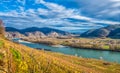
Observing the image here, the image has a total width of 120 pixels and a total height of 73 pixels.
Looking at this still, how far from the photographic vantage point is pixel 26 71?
46969 millimetres

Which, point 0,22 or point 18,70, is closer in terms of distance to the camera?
point 18,70

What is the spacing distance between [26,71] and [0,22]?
58985mm

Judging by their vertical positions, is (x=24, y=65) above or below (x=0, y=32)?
below

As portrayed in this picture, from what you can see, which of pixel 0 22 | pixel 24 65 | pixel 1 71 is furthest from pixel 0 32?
pixel 1 71

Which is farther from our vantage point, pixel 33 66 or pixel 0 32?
pixel 0 32

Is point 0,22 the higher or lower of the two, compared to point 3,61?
higher

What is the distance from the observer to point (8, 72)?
4103 centimetres

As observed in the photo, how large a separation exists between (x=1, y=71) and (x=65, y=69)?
21912 millimetres

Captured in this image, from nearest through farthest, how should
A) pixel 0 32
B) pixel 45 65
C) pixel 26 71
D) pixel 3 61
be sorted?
pixel 3 61 < pixel 26 71 < pixel 45 65 < pixel 0 32

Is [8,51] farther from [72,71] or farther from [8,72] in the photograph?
[72,71]

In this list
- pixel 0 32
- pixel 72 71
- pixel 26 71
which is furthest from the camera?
pixel 0 32

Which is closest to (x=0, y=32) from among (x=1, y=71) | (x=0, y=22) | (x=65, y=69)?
(x=0, y=22)

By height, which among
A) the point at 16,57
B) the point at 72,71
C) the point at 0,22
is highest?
the point at 0,22

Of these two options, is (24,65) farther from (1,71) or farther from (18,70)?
(1,71)
